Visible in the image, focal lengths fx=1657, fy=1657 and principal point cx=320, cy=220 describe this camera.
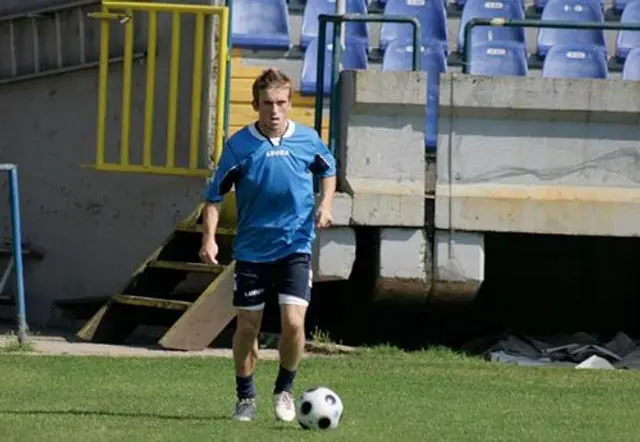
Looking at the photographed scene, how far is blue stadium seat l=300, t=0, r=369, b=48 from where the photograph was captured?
621 inches

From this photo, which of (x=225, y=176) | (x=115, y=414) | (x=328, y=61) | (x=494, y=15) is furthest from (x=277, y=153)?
(x=494, y=15)

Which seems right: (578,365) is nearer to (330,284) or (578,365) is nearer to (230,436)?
(330,284)

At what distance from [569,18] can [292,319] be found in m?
8.67

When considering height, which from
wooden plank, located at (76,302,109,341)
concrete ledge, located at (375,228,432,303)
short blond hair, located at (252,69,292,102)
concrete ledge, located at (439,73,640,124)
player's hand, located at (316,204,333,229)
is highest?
short blond hair, located at (252,69,292,102)

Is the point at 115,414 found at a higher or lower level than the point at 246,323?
lower

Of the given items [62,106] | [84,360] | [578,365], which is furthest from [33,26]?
[578,365]

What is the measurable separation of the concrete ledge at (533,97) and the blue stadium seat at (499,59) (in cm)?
243

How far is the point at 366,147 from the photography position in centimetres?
1286

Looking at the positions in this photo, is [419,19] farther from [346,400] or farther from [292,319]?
[292,319]

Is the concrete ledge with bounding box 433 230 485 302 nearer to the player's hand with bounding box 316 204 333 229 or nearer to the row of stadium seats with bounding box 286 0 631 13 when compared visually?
the row of stadium seats with bounding box 286 0 631 13

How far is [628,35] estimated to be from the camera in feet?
54.6

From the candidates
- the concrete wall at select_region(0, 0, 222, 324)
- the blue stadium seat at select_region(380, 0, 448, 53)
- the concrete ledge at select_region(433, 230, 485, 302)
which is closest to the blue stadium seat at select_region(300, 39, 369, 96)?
the blue stadium seat at select_region(380, 0, 448, 53)

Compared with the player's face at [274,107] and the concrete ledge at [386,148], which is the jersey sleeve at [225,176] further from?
the concrete ledge at [386,148]

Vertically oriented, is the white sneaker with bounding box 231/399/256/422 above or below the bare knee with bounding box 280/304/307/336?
below
